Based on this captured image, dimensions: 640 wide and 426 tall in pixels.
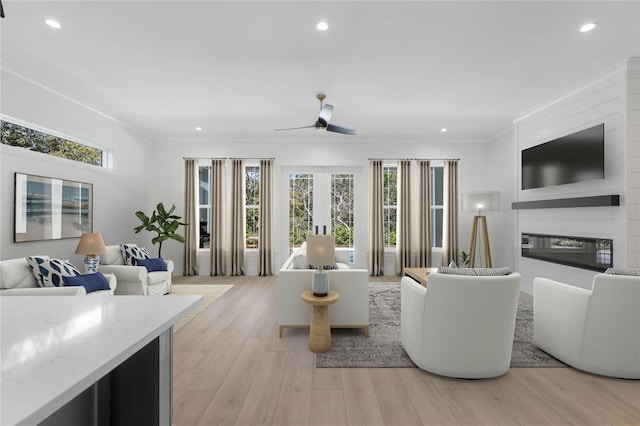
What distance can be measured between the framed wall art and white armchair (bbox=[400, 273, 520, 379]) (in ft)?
14.4

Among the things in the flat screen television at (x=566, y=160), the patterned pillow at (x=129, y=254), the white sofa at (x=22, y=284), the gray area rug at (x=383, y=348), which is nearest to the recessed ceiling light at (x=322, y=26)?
the gray area rug at (x=383, y=348)

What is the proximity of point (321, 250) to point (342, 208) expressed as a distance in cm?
362

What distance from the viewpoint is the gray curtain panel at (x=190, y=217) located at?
6.21m

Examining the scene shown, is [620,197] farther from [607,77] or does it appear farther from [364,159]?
[364,159]

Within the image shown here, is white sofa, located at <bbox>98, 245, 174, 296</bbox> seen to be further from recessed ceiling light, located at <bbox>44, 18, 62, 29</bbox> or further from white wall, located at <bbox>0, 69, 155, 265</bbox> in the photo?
recessed ceiling light, located at <bbox>44, 18, 62, 29</bbox>

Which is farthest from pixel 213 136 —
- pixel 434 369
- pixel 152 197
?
pixel 434 369

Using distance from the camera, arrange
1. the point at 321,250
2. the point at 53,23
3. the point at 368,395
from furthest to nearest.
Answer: the point at 321,250 < the point at 53,23 < the point at 368,395

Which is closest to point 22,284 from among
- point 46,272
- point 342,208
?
point 46,272

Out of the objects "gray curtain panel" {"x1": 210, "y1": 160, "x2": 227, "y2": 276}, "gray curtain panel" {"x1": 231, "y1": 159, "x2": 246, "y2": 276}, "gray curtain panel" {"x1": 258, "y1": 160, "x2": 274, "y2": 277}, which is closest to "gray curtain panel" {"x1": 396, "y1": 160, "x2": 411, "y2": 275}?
"gray curtain panel" {"x1": 258, "y1": 160, "x2": 274, "y2": 277}

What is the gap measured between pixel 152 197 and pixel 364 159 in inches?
172

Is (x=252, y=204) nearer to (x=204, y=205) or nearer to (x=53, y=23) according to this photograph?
(x=204, y=205)

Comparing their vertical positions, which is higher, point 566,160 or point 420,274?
point 566,160

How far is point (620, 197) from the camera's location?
3.33 meters

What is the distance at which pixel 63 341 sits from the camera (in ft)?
2.74
